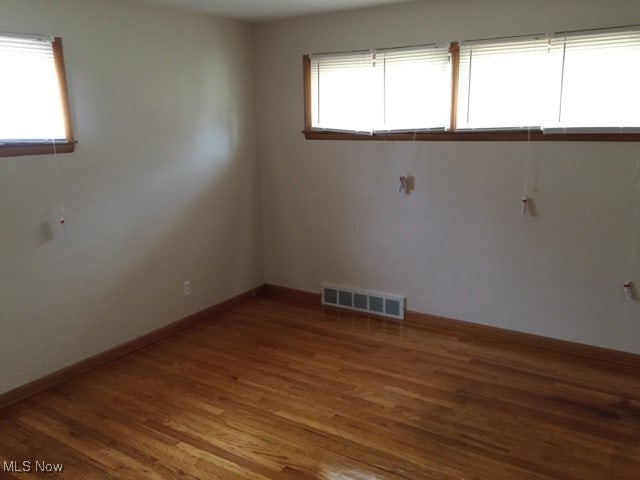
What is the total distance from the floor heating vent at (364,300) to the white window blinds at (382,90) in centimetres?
130

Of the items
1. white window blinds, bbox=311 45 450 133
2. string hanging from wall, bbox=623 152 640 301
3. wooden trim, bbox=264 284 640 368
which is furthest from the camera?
white window blinds, bbox=311 45 450 133

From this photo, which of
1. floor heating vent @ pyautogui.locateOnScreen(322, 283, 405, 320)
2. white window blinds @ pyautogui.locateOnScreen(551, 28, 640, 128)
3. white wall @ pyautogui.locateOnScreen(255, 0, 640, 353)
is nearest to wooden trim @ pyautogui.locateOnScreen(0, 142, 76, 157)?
white wall @ pyautogui.locateOnScreen(255, 0, 640, 353)

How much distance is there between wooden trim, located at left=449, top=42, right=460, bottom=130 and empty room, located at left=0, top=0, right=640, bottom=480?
1 cm

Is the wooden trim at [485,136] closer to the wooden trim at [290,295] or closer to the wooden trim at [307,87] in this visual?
the wooden trim at [307,87]

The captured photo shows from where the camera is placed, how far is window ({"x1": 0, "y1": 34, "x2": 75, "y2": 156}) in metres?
2.87

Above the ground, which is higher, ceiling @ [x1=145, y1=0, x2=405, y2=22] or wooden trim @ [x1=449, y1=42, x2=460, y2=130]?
ceiling @ [x1=145, y1=0, x2=405, y2=22]

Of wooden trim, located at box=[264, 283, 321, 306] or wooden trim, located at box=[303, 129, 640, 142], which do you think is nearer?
wooden trim, located at box=[303, 129, 640, 142]

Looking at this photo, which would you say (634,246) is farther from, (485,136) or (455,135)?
(455,135)

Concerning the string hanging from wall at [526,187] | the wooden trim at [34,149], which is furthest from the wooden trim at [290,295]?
the wooden trim at [34,149]

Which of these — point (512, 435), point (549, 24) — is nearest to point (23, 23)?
point (549, 24)

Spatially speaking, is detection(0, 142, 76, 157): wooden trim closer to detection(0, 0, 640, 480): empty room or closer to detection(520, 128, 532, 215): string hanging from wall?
detection(0, 0, 640, 480): empty room

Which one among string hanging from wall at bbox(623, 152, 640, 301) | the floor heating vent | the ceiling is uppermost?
the ceiling

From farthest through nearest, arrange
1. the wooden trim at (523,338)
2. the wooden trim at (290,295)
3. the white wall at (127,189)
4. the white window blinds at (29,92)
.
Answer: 1. the wooden trim at (290,295)
2. the wooden trim at (523,338)
3. the white wall at (127,189)
4. the white window blinds at (29,92)

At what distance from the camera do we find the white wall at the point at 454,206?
131 inches
